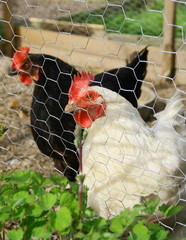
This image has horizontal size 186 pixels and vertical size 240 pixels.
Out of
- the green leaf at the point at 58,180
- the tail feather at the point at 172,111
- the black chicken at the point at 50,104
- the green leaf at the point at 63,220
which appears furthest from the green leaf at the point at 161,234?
the black chicken at the point at 50,104

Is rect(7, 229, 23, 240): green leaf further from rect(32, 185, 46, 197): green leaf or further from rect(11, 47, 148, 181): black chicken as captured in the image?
rect(11, 47, 148, 181): black chicken

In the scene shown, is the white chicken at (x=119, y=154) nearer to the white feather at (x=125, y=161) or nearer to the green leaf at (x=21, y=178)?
the white feather at (x=125, y=161)

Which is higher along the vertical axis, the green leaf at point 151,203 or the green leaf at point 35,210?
the green leaf at point 151,203

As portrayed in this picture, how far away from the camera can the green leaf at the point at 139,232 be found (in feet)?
2.80

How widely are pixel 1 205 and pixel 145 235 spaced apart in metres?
0.40

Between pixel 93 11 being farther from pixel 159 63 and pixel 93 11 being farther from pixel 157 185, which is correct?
pixel 157 185

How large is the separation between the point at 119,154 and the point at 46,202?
38 centimetres

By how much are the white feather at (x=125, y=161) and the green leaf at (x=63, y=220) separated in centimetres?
35

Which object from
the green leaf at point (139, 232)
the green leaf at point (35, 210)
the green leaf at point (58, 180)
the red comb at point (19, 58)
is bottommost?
the red comb at point (19, 58)

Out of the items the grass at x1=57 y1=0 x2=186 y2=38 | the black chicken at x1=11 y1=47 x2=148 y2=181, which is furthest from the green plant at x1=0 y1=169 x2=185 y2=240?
the grass at x1=57 y1=0 x2=186 y2=38

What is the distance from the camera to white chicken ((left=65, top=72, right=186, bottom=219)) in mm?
1194

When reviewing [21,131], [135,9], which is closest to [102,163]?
[21,131]

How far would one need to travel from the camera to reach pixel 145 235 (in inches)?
33.6

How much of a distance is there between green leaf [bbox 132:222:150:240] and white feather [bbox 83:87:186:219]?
0.28m
